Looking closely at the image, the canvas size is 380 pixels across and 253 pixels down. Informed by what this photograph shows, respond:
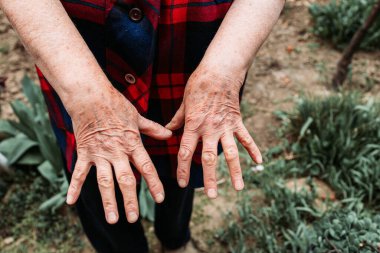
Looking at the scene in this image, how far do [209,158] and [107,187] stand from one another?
0.25 metres

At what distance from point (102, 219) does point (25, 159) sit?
1.06 meters

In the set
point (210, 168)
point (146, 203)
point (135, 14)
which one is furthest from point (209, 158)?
point (146, 203)

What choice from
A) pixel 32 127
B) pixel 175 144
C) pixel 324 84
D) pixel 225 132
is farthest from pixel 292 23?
pixel 225 132

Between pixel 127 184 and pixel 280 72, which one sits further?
pixel 280 72

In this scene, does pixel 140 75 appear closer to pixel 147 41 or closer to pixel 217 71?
pixel 147 41

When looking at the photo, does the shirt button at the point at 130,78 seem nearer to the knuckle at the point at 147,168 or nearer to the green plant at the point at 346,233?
the knuckle at the point at 147,168

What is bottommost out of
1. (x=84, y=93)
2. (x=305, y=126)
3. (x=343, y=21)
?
(x=305, y=126)

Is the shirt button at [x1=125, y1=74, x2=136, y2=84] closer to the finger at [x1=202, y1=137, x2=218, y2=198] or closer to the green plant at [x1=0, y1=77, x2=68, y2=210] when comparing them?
the finger at [x1=202, y1=137, x2=218, y2=198]

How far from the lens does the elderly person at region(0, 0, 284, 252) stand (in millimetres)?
958

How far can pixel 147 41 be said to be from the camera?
106 centimetres

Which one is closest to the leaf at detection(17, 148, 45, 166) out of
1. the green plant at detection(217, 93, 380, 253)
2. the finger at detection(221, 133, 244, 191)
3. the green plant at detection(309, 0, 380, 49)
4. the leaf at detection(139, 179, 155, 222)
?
the leaf at detection(139, 179, 155, 222)

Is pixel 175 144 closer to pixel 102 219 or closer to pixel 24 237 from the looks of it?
pixel 102 219

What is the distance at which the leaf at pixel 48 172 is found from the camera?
7.41 ft

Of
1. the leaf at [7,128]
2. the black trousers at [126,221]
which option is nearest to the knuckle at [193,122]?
the black trousers at [126,221]
